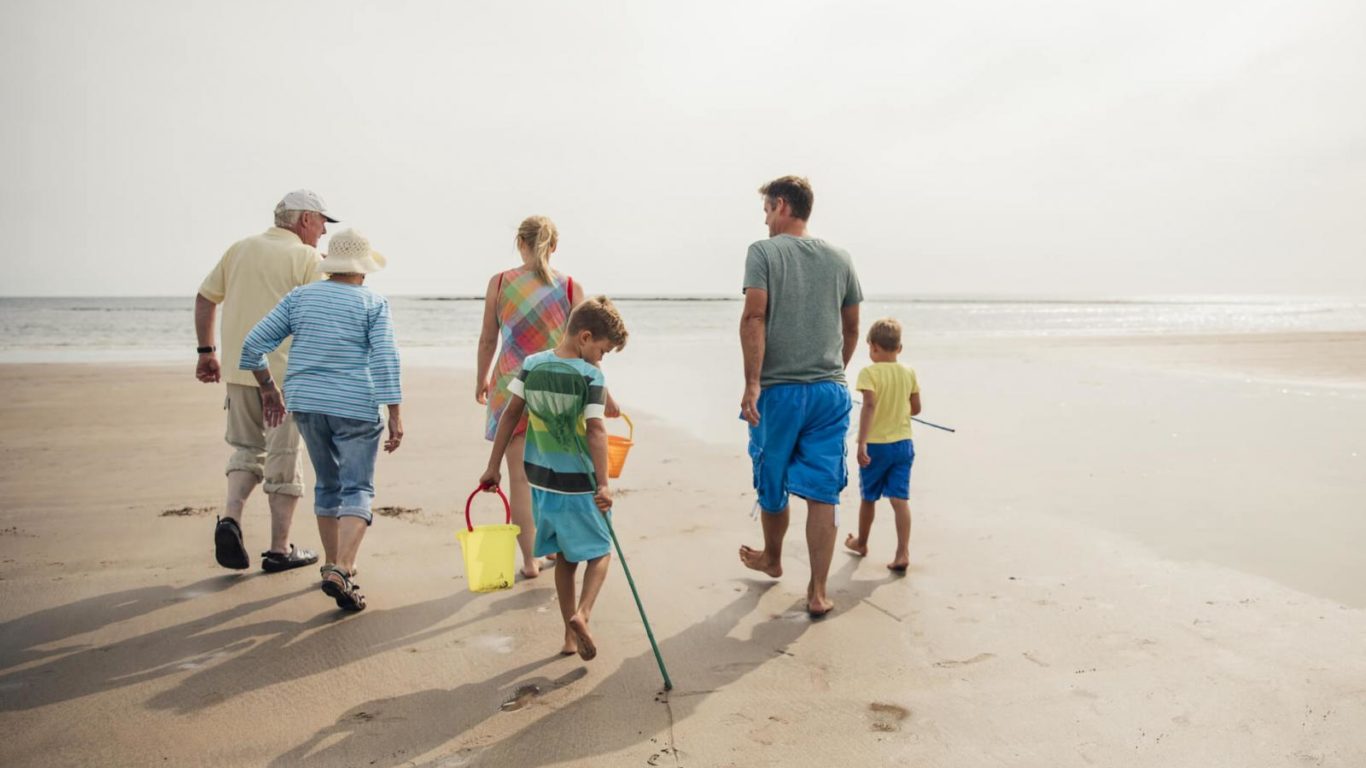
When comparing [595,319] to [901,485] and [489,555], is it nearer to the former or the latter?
[489,555]

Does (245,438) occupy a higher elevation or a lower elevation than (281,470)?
higher

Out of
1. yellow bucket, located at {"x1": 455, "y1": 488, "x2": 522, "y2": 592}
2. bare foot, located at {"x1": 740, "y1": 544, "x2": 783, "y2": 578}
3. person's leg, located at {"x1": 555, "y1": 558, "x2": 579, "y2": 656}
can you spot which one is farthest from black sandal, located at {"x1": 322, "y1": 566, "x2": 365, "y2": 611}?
bare foot, located at {"x1": 740, "y1": 544, "x2": 783, "y2": 578}

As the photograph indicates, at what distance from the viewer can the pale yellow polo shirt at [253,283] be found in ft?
14.5

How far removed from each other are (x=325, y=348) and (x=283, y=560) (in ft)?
4.33

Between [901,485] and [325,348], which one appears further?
[901,485]

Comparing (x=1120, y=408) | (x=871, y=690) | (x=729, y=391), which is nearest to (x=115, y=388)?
(x=729, y=391)

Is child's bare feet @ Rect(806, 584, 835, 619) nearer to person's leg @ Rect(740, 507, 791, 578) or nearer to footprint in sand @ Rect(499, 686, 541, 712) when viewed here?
person's leg @ Rect(740, 507, 791, 578)

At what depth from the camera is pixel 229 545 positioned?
427 centimetres

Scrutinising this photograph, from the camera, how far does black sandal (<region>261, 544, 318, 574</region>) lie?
445cm

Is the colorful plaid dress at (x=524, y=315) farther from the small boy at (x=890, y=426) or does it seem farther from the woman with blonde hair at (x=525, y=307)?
the small boy at (x=890, y=426)

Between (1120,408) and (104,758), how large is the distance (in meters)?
9.64

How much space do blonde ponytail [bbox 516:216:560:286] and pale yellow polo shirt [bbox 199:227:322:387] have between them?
1204 mm

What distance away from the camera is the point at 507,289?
4316 mm

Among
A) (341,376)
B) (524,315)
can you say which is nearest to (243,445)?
(341,376)
